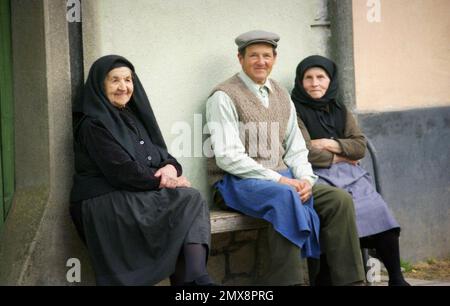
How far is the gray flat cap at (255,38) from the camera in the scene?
656 centimetres

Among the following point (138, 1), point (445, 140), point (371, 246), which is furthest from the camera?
point (445, 140)

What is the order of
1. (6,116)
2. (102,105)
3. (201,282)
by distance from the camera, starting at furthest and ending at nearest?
(6,116)
(102,105)
(201,282)

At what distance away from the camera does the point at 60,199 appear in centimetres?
585

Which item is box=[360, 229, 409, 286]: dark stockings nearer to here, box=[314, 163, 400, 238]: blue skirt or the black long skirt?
box=[314, 163, 400, 238]: blue skirt

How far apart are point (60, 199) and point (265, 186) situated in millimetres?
1347

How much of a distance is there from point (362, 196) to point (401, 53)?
5.99 ft

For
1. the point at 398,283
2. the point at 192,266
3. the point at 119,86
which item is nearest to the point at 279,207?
the point at 192,266

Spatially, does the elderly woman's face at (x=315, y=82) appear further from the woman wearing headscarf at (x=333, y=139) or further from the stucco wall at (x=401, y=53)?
the stucco wall at (x=401, y=53)

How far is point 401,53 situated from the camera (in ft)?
26.6

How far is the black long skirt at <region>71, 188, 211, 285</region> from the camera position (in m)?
5.58

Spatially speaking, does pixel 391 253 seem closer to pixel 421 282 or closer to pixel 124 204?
pixel 421 282
